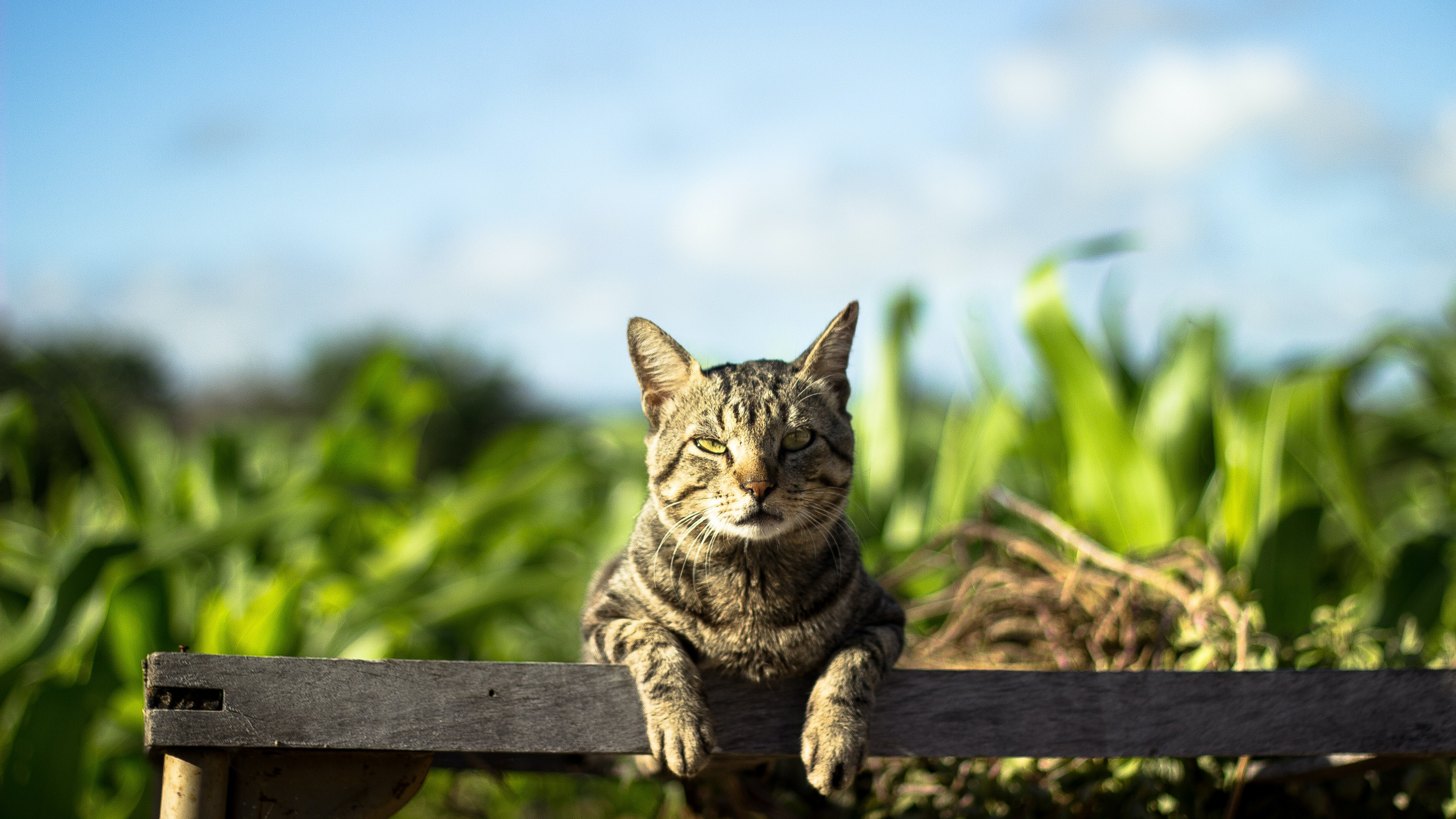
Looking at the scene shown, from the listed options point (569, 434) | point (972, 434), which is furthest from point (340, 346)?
point (972, 434)

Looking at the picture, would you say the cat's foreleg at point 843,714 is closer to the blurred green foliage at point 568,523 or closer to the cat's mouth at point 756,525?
the cat's mouth at point 756,525

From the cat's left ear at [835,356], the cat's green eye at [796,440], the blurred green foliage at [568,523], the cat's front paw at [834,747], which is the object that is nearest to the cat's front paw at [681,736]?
the cat's front paw at [834,747]

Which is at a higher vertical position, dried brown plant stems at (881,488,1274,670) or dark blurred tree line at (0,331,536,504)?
dark blurred tree line at (0,331,536,504)

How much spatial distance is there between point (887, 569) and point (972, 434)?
0.71 metres

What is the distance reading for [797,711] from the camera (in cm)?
111

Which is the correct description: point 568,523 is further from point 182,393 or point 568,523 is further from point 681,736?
point 182,393

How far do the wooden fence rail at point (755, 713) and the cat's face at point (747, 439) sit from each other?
0.70 feet

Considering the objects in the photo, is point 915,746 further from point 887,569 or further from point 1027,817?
point 887,569

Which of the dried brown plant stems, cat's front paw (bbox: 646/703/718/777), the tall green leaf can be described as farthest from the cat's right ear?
the tall green leaf

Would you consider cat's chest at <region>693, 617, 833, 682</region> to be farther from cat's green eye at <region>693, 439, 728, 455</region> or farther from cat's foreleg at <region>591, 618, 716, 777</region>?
cat's green eye at <region>693, 439, 728, 455</region>

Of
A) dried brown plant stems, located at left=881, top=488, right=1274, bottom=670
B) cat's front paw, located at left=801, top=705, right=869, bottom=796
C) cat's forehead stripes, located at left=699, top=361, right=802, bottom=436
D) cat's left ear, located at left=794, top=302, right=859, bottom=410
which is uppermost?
cat's left ear, located at left=794, top=302, right=859, bottom=410

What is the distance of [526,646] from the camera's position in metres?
3.07

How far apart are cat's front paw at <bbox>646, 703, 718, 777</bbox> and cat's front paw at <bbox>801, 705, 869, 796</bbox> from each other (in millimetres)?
111

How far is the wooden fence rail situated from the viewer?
102 cm
